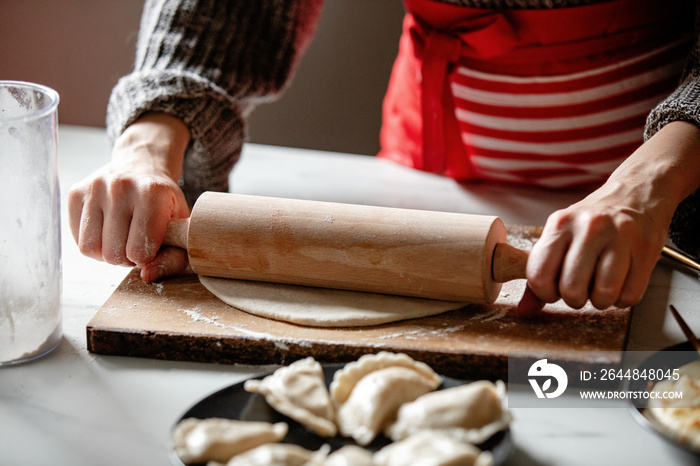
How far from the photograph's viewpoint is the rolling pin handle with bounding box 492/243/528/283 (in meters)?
0.84

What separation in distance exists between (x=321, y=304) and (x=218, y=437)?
319 mm

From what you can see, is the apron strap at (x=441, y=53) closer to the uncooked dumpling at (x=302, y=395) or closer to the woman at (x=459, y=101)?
the woman at (x=459, y=101)

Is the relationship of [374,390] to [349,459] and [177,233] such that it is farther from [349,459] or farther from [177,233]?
[177,233]

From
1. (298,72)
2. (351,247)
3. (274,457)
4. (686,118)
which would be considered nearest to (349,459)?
(274,457)

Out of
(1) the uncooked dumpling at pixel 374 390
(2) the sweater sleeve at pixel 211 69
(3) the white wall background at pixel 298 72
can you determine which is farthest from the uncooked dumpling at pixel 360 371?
(3) the white wall background at pixel 298 72

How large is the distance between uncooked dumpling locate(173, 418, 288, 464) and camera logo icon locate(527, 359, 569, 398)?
297mm

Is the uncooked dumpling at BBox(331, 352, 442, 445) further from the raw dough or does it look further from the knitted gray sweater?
the knitted gray sweater

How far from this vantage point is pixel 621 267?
0.77 meters

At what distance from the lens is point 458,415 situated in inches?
22.9

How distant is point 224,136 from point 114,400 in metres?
0.62

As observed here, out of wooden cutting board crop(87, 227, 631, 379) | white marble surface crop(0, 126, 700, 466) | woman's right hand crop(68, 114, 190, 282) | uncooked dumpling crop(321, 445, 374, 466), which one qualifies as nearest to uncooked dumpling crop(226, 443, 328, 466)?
uncooked dumpling crop(321, 445, 374, 466)

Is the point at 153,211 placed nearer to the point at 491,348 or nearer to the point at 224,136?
the point at 224,136

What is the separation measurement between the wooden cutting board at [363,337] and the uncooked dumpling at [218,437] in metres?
0.19

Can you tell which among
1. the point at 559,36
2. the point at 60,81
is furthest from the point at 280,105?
the point at 559,36
